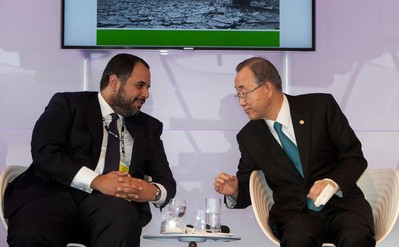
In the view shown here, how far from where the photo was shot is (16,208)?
12.8 ft

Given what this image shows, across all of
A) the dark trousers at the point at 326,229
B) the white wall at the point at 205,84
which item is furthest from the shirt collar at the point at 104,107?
the dark trousers at the point at 326,229

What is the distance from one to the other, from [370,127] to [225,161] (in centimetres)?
107

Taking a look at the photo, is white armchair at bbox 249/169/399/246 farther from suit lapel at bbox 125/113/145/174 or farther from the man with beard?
suit lapel at bbox 125/113/145/174

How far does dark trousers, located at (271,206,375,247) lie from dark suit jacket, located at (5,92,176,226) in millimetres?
817

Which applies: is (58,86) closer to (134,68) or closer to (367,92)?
(134,68)

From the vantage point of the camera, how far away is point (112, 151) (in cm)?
429

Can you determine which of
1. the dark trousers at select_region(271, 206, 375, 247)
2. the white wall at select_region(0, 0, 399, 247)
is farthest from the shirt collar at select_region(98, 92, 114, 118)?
the dark trousers at select_region(271, 206, 375, 247)

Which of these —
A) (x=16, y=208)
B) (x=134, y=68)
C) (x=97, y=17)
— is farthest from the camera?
(x=97, y=17)

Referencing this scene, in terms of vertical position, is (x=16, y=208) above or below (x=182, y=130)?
below

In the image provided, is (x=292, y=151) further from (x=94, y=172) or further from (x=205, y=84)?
(x=205, y=84)

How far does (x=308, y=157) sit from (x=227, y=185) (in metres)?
0.49

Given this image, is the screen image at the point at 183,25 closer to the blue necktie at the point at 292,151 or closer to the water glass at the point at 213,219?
the blue necktie at the point at 292,151

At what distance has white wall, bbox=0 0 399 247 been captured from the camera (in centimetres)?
531

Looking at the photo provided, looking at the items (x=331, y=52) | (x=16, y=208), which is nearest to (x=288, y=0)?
(x=331, y=52)
